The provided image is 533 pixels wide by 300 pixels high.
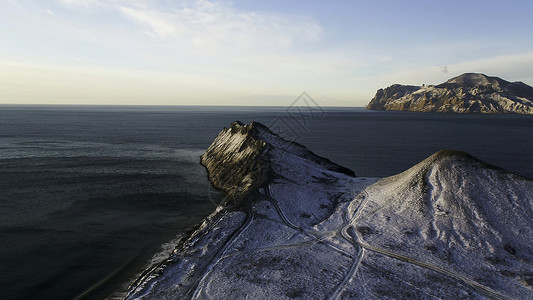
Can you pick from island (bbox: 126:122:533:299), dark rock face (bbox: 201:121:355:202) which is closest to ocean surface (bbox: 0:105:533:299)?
dark rock face (bbox: 201:121:355:202)

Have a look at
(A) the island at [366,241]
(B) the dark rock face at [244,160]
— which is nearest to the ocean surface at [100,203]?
(B) the dark rock face at [244,160]

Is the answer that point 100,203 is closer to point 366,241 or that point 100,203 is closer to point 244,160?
point 244,160

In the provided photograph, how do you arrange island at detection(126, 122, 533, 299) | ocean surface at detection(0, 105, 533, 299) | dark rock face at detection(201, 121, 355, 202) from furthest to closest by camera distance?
dark rock face at detection(201, 121, 355, 202), ocean surface at detection(0, 105, 533, 299), island at detection(126, 122, 533, 299)

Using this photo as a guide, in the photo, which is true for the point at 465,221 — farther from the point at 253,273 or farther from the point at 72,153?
the point at 72,153

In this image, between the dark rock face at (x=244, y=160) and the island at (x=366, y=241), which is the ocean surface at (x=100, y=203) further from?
the island at (x=366, y=241)

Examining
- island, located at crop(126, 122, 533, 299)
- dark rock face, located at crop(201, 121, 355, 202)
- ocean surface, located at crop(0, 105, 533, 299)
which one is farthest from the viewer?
dark rock face, located at crop(201, 121, 355, 202)

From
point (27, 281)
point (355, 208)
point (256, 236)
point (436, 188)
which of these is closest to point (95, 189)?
point (27, 281)

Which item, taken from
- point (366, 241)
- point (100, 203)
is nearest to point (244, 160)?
point (100, 203)

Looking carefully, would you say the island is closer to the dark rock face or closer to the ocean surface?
the dark rock face
